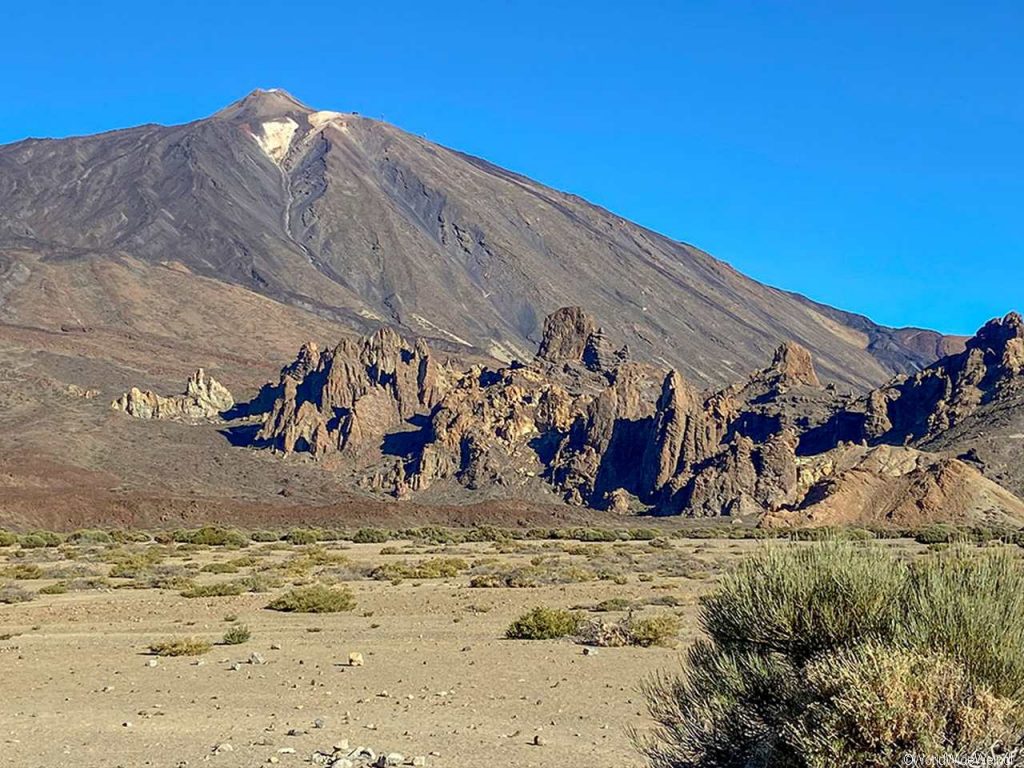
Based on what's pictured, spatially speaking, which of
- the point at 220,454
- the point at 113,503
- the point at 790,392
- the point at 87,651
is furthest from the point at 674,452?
the point at 87,651

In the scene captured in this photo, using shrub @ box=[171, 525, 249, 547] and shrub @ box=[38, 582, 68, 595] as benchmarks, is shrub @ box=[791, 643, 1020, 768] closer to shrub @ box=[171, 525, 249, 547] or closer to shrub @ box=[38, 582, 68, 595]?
shrub @ box=[38, 582, 68, 595]

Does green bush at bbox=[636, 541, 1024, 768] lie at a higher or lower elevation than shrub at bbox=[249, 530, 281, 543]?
higher

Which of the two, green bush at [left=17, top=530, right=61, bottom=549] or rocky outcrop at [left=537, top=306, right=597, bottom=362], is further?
rocky outcrop at [left=537, top=306, right=597, bottom=362]

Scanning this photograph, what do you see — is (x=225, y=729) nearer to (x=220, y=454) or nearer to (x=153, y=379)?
(x=220, y=454)

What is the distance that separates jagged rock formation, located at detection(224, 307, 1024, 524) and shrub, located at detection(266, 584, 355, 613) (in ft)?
155

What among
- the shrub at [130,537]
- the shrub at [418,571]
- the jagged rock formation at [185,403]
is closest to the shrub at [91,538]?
the shrub at [130,537]

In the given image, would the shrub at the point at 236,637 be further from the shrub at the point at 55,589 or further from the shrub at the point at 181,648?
the shrub at the point at 55,589

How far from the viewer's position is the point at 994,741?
6039mm

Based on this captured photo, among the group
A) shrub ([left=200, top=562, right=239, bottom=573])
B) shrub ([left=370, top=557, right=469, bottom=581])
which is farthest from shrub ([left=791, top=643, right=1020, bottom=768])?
shrub ([left=200, top=562, right=239, bottom=573])

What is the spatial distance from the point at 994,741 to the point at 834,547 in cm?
174

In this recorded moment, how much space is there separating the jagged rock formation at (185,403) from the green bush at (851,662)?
4175 inches

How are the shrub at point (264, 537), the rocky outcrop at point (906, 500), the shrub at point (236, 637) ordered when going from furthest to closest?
the rocky outcrop at point (906, 500) < the shrub at point (264, 537) < the shrub at point (236, 637)

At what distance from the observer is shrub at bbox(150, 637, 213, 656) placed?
16109 millimetres

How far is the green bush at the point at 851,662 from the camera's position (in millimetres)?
6078
